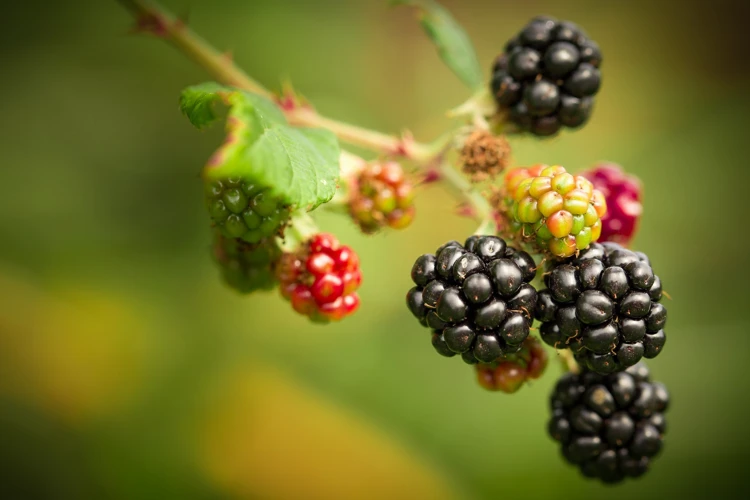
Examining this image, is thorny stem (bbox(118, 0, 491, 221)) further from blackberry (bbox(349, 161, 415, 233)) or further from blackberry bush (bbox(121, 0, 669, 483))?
blackberry (bbox(349, 161, 415, 233))

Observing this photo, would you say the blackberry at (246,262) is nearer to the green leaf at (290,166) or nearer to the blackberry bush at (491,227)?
the blackberry bush at (491,227)

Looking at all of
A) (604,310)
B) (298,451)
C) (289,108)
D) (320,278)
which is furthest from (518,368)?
(298,451)

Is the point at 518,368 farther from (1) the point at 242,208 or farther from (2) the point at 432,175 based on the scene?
(1) the point at 242,208

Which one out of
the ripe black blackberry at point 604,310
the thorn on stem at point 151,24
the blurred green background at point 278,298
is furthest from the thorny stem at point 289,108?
the blurred green background at point 278,298

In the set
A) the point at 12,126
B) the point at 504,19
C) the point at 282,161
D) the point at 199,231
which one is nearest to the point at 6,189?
the point at 12,126

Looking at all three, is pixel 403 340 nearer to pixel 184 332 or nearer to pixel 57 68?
pixel 184 332

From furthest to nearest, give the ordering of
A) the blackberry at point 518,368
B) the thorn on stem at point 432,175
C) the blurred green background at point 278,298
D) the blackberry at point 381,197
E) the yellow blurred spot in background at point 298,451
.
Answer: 1. the yellow blurred spot in background at point 298,451
2. the blurred green background at point 278,298
3. the thorn on stem at point 432,175
4. the blackberry at point 381,197
5. the blackberry at point 518,368

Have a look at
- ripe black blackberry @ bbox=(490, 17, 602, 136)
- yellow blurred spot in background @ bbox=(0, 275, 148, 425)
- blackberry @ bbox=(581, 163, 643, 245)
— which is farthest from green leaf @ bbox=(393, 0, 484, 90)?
yellow blurred spot in background @ bbox=(0, 275, 148, 425)
